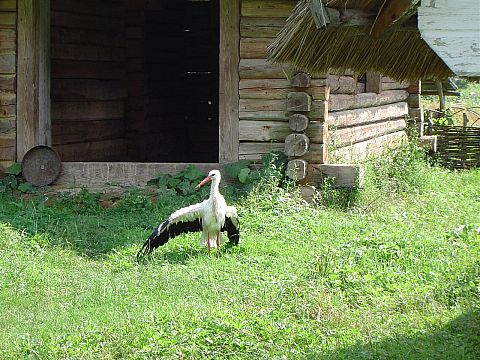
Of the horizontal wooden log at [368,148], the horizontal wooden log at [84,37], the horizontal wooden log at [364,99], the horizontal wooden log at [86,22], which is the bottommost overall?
the horizontal wooden log at [368,148]

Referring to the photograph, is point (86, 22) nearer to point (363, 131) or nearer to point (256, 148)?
point (256, 148)

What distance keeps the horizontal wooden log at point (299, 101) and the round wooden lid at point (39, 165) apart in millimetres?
3134

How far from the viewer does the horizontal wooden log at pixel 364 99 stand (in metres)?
13.0

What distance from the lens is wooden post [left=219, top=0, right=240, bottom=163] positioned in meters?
11.7

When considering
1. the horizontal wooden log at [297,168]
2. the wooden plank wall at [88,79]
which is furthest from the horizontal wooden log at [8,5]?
the horizontal wooden log at [297,168]

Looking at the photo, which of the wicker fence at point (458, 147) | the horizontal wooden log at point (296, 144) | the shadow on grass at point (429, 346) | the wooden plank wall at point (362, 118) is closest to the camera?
the shadow on grass at point (429, 346)

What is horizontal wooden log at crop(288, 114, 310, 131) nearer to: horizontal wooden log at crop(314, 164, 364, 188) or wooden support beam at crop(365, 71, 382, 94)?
horizontal wooden log at crop(314, 164, 364, 188)

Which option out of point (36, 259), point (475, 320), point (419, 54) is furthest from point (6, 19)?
point (475, 320)

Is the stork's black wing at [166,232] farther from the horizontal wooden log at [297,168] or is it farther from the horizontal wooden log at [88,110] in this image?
the horizontal wooden log at [88,110]

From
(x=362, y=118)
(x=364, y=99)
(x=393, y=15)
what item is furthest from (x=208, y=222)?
(x=364, y=99)

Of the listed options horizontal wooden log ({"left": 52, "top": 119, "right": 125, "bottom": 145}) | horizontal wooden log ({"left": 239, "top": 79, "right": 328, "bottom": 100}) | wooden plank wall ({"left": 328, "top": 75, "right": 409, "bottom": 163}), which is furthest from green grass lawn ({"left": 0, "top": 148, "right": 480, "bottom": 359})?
horizontal wooden log ({"left": 52, "top": 119, "right": 125, "bottom": 145})

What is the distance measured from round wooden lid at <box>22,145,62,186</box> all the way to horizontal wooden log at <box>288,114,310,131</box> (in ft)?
10.3

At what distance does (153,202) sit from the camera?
1134cm

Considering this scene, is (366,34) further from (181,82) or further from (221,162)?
(181,82)
